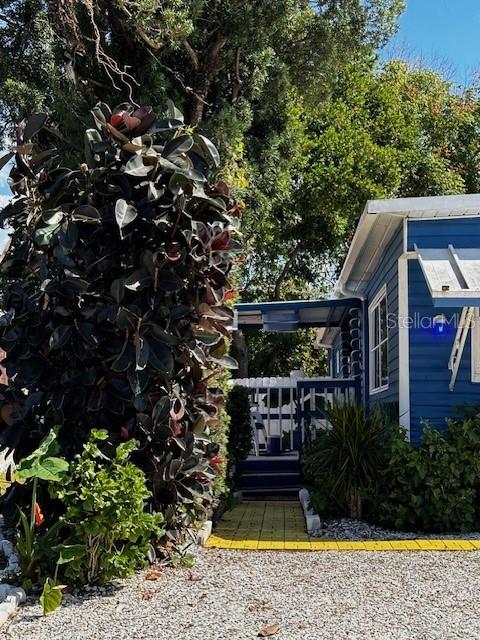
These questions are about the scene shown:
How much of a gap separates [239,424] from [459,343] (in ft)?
13.5

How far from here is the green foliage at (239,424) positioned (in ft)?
34.2

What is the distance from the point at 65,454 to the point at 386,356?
565cm

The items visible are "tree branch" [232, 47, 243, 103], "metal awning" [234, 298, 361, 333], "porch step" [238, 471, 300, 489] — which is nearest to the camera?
"porch step" [238, 471, 300, 489]

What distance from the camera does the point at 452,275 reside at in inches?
270

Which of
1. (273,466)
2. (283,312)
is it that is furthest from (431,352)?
(283,312)

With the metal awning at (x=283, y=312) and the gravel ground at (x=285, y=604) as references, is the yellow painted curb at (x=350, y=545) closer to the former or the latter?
the gravel ground at (x=285, y=604)

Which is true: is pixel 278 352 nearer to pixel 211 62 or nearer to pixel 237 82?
pixel 237 82

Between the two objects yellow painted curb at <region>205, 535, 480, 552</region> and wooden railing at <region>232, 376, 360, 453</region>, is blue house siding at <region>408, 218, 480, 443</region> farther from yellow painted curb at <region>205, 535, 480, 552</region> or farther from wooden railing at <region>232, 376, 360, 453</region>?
wooden railing at <region>232, 376, 360, 453</region>

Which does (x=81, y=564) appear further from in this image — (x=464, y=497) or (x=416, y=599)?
(x=464, y=497)

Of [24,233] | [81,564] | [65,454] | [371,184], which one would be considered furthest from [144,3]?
[371,184]

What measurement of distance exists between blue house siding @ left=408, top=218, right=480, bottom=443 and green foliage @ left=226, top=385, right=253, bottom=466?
3315 millimetres

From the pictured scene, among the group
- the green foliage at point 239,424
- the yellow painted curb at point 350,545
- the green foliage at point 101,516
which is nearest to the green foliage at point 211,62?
the green foliage at point 239,424

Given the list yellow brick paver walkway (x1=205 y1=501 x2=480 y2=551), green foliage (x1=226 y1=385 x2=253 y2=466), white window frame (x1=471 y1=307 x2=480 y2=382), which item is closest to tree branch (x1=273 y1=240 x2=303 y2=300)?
green foliage (x1=226 y1=385 x2=253 y2=466)

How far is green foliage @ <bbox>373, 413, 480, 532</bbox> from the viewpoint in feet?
22.7
